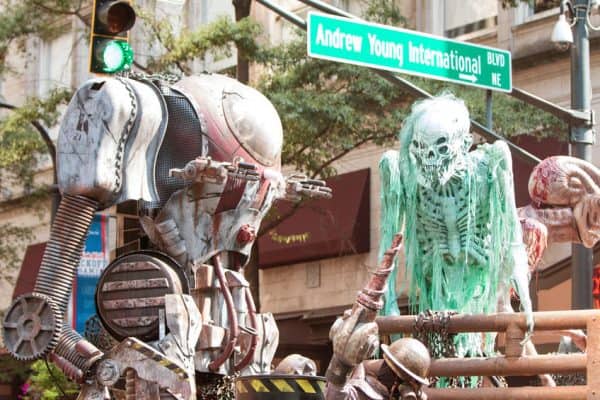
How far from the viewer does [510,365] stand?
8148mm

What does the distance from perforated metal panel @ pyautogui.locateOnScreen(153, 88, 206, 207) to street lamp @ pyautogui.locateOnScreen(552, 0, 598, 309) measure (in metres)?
5.41

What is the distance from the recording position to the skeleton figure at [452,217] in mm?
8703

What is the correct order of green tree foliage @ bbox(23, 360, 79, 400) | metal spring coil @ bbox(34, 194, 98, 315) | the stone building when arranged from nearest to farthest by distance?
metal spring coil @ bbox(34, 194, 98, 315) < green tree foliage @ bbox(23, 360, 79, 400) < the stone building

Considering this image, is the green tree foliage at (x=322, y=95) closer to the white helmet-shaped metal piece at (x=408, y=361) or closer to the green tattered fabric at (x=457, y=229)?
the green tattered fabric at (x=457, y=229)

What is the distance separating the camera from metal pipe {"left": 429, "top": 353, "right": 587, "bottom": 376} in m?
8.05

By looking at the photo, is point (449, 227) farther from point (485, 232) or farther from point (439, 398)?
point (439, 398)

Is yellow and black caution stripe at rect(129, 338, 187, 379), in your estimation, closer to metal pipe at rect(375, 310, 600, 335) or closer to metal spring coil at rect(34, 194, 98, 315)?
metal spring coil at rect(34, 194, 98, 315)

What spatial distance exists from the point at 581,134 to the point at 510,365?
646 centimetres

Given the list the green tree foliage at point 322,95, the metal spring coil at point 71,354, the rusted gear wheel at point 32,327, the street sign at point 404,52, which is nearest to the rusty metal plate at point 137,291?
the metal spring coil at point 71,354

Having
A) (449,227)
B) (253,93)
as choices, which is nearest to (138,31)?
(253,93)

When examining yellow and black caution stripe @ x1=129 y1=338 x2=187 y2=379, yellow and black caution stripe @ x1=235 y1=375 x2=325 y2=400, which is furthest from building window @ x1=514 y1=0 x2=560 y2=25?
yellow and black caution stripe @ x1=235 y1=375 x2=325 y2=400

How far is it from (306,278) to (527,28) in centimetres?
624

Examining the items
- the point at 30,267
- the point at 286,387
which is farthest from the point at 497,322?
the point at 30,267

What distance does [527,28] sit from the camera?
70.1ft
